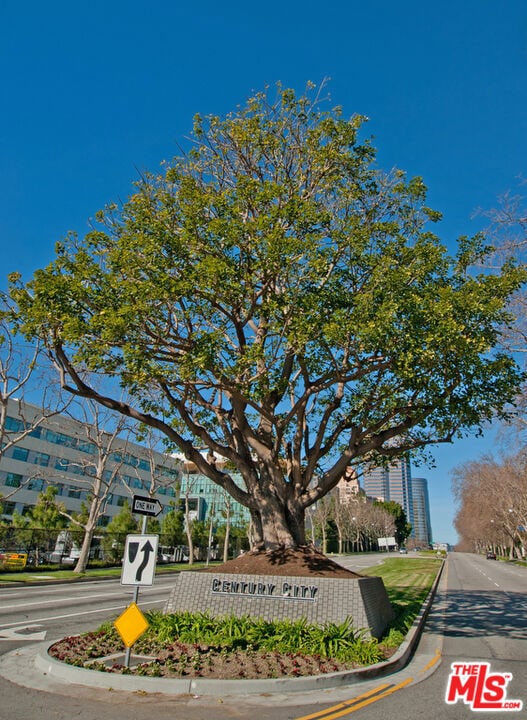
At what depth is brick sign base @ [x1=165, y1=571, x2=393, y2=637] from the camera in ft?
33.5

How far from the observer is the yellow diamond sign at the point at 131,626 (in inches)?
293

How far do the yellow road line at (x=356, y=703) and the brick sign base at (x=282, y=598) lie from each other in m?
2.34

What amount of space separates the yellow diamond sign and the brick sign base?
144 inches

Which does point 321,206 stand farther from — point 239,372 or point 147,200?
point 239,372

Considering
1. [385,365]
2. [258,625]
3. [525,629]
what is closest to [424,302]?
[385,365]

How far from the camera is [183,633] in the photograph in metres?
9.47

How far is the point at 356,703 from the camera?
21.8ft

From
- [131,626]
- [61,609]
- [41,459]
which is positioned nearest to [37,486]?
[41,459]

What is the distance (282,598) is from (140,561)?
4.07 metres

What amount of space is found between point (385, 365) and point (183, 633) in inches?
288

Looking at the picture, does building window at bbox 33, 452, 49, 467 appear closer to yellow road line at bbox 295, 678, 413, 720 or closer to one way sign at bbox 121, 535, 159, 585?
one way sign at bbox 121, 535, 159, 585

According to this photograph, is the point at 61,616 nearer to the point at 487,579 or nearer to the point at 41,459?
the point at 487,579

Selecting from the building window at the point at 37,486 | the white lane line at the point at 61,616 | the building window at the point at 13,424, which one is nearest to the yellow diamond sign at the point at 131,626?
the white lane line at the point at 61,616

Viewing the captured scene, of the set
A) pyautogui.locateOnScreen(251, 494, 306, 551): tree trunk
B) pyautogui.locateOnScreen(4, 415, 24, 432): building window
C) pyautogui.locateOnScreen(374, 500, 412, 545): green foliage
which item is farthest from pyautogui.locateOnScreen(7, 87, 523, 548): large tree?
pyautogui.locateOnScreen(374, 500, 412, 545): green foliage
